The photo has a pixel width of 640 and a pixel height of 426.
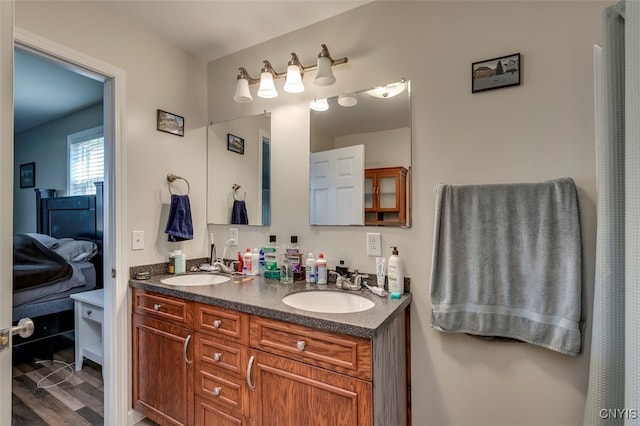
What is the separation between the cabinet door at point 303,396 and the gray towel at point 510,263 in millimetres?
549

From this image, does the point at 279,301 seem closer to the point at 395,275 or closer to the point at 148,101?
the point at 395,275

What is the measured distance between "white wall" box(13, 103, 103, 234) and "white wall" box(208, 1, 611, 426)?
10.6ft

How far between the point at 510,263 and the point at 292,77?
1.49 metres

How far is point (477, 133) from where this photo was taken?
1.40 metres

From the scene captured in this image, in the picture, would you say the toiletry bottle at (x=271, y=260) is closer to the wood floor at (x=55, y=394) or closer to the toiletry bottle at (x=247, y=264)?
the toiletry bottle at (x=247, y=264)

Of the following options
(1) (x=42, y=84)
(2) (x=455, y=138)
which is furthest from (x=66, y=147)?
(2) (x=455, y=138)

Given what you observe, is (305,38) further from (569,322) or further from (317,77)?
(569,322)

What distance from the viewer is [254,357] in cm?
131

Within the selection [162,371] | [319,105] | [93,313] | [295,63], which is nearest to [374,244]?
[319,105]

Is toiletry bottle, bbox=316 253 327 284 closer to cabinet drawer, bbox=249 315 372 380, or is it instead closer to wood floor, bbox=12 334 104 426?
cabinet drawer, bbox=249 315 372 380

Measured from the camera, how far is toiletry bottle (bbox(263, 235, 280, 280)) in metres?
1.86

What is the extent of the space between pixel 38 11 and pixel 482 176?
7.56 ft

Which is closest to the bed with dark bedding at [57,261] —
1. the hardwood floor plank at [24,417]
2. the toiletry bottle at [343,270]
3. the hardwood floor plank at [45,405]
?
the hardwood floor plank at [45,405]

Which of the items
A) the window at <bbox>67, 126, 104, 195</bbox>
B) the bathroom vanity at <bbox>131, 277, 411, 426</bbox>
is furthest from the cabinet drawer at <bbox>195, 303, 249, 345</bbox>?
the window at <bbox>67, 126, 104, 195</bbox>
